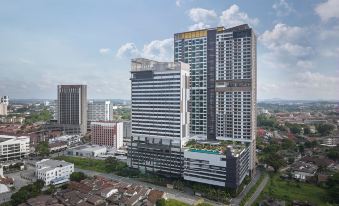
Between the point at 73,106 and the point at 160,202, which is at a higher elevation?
the point at 73,106

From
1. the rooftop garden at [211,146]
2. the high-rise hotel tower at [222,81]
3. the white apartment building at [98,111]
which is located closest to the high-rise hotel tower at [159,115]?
the rooftop garden at [211,146]

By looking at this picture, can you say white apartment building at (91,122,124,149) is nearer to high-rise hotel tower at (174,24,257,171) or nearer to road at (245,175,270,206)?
high-rise hotel tower at (174,24,257,171)

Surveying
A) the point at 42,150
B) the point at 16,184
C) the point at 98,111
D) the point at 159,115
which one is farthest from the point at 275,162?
the point at 98,111

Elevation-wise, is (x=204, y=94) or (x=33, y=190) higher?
(x=204, y=94)

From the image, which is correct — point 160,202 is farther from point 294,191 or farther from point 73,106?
point 73,106

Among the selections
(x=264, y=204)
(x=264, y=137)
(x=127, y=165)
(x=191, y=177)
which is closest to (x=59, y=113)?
(x=127, y=165)

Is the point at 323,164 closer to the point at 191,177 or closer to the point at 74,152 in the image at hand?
the point at 191,177
